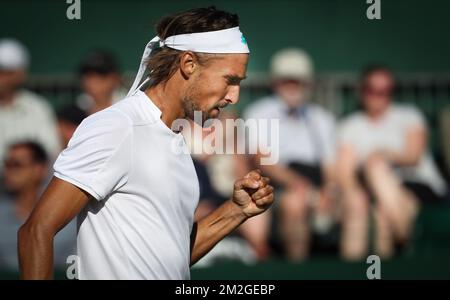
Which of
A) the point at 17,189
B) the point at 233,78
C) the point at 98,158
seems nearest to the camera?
the point at 98,158

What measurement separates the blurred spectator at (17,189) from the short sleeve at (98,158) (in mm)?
4128

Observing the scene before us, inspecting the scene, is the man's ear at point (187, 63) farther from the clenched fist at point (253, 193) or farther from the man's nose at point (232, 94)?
the clenched fist at point (253, 193)

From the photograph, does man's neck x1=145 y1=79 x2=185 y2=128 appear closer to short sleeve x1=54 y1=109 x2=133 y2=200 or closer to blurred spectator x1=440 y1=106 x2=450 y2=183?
short sleeve x1=54 y1=109 x2=133 y2=200

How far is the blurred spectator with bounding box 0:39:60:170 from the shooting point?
782 cm

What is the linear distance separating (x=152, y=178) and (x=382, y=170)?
16.3ft

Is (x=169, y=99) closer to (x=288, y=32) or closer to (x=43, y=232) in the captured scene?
(x=43, y=232)

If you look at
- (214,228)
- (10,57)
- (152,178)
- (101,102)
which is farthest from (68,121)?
(152,178)

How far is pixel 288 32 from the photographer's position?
32.0ft

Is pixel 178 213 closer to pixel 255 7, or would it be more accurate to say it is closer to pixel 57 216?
pixel 57 216

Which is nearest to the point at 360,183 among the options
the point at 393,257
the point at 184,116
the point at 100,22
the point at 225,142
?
the point at 393,257

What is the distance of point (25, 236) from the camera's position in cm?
306

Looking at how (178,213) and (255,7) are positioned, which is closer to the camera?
(178,213)

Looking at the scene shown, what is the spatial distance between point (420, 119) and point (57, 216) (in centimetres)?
580
